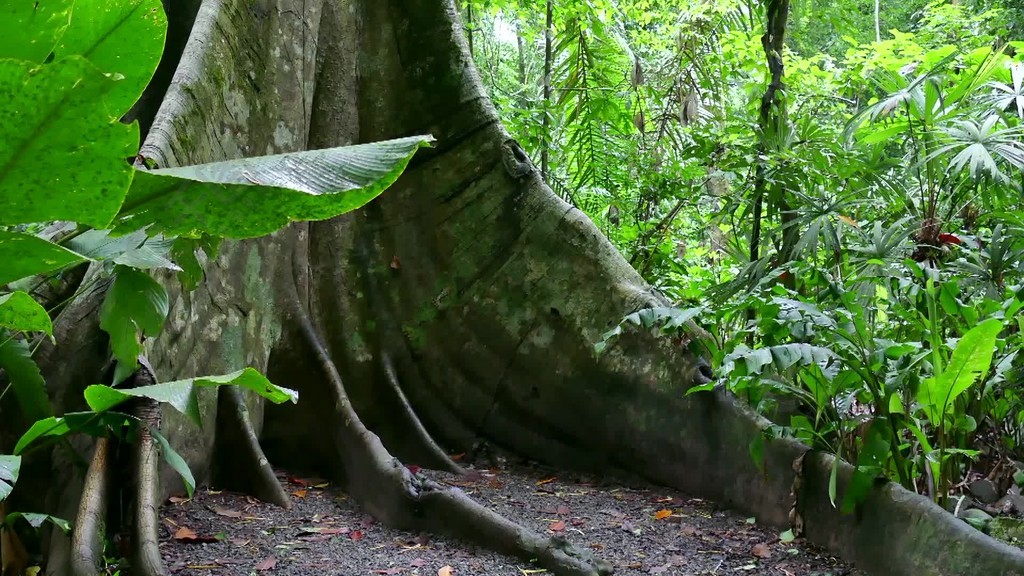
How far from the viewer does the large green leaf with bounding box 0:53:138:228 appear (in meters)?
0.95

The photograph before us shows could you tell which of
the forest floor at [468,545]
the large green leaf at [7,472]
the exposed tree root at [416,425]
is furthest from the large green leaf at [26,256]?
the exposed tree root at [416,425]

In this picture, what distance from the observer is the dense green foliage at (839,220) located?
107 inches

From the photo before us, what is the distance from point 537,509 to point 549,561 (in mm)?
834

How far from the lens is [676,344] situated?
3961mm

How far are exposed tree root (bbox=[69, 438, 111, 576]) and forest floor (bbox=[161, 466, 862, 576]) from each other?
337 mm

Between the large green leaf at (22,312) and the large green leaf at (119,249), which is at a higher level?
the large green leaf at (119,249)

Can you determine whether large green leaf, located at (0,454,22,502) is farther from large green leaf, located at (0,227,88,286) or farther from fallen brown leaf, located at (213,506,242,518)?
fallen brown leaf, located at (213,506,242,518)

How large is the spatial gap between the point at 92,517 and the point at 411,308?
2342 millimetres

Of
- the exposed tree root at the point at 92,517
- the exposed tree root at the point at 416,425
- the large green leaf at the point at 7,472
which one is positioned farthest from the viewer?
the exposed tree root at the point at 416,425

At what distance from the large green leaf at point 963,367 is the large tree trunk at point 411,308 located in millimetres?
672

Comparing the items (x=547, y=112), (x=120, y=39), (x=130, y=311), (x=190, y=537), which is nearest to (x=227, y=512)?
(x=190, y=537)

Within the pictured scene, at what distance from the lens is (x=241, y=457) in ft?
11.5

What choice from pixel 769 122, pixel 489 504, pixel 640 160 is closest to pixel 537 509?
pixel 489 504

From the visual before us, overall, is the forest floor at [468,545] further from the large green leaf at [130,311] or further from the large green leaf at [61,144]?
the large green leaf at [61,144]
